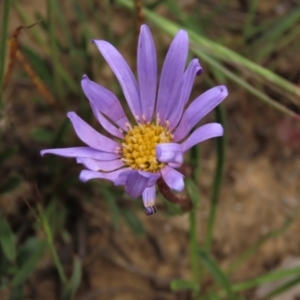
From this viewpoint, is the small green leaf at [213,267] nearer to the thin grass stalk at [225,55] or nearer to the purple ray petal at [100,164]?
the purple ray petal at [100,164]

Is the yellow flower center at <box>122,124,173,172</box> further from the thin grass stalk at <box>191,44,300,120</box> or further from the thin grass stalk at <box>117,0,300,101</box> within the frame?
the thin grass stalk at <box>117,0,300,101</box>

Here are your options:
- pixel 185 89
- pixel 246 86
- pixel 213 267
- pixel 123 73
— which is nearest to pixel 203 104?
pixel 185 89

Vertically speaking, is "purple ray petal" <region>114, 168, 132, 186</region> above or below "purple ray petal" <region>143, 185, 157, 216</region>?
above

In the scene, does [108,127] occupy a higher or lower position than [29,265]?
higher

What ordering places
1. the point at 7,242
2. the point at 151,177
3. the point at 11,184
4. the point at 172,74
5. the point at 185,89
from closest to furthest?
the point at 151,177 < the point at 185,89 < the point at 172,74 < the point at 7,242 < the point at 11,184

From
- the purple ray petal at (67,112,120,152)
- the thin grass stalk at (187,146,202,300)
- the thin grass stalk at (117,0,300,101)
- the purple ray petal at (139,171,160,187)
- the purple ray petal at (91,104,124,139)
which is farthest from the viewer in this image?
the thin grass stalk at (117,0,300,101)

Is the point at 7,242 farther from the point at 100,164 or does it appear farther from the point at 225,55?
the point at 225,55

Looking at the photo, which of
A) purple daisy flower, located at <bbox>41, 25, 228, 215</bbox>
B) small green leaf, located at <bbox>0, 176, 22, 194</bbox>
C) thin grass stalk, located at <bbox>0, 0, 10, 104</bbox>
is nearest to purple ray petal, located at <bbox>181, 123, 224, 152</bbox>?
purple daisy flower, located at <bbox>41, 25, 228, 215</bbox>
